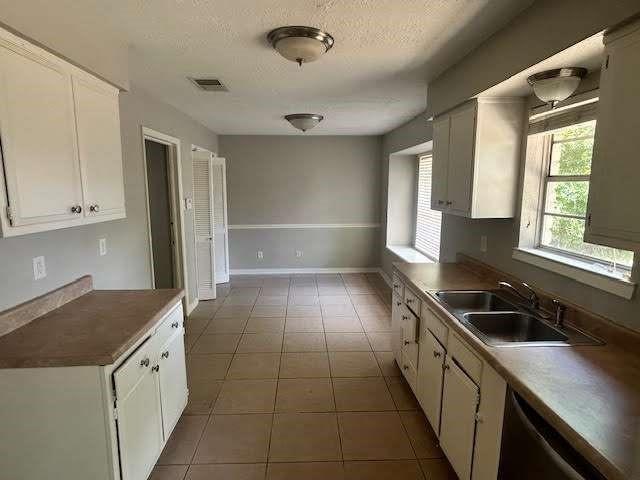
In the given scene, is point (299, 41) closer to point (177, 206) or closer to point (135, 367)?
point (135, 367)

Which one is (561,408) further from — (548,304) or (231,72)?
(231,72)

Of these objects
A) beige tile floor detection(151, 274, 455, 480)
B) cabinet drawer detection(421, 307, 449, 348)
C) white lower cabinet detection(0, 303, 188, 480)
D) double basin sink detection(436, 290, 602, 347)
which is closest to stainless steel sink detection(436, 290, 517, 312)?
double basin sink detection(436, 290, 602, 347)

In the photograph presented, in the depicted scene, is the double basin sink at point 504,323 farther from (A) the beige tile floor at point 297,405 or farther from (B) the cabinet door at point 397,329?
(A) the beige tile floor at point 297,405

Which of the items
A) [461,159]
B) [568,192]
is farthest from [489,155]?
[568,192]

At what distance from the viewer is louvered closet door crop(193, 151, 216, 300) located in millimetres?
4691

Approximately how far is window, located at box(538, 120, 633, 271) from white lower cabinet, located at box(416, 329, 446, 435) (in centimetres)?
95

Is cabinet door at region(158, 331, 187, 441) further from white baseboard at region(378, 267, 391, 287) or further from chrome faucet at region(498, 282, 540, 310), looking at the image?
white baseboard at region(378, 267, 391, 287)

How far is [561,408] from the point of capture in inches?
43.6

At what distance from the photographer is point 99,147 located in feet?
6.30

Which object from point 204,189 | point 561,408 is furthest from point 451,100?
point 204,189

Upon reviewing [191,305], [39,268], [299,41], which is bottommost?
[191,305]

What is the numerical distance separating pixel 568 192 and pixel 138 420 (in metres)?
2.64

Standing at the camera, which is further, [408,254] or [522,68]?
[408,254]

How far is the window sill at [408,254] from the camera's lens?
4.74m
